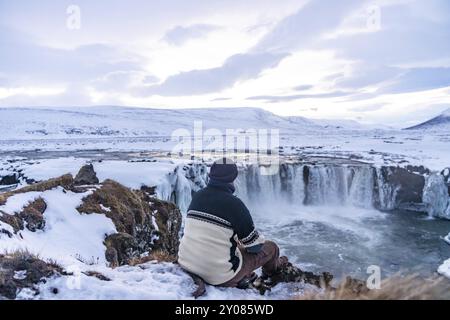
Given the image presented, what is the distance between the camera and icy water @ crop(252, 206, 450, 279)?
16.0 m

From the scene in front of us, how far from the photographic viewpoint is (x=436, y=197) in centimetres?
2652

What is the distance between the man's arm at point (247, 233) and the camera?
463 cm

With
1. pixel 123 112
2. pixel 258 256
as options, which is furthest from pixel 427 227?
pixel 123 112

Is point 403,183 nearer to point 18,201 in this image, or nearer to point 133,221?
point 133,221

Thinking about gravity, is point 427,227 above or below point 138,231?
below

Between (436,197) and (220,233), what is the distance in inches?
1019

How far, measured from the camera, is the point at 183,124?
180500 millimetres

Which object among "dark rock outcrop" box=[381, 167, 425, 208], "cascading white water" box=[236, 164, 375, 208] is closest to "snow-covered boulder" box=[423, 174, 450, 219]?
"dark rock outcrop" box=[381, 167, 425, 208]

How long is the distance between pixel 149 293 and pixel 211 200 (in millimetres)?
1197

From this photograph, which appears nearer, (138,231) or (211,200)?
(211,200)

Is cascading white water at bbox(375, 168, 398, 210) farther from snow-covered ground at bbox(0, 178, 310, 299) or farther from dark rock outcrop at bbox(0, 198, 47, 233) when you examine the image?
dark rock outcrop at bbox(0, 198, 47, 233)

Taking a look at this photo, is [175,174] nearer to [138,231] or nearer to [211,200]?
[138,231]

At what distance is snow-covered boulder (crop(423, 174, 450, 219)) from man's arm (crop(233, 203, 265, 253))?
24.4m
